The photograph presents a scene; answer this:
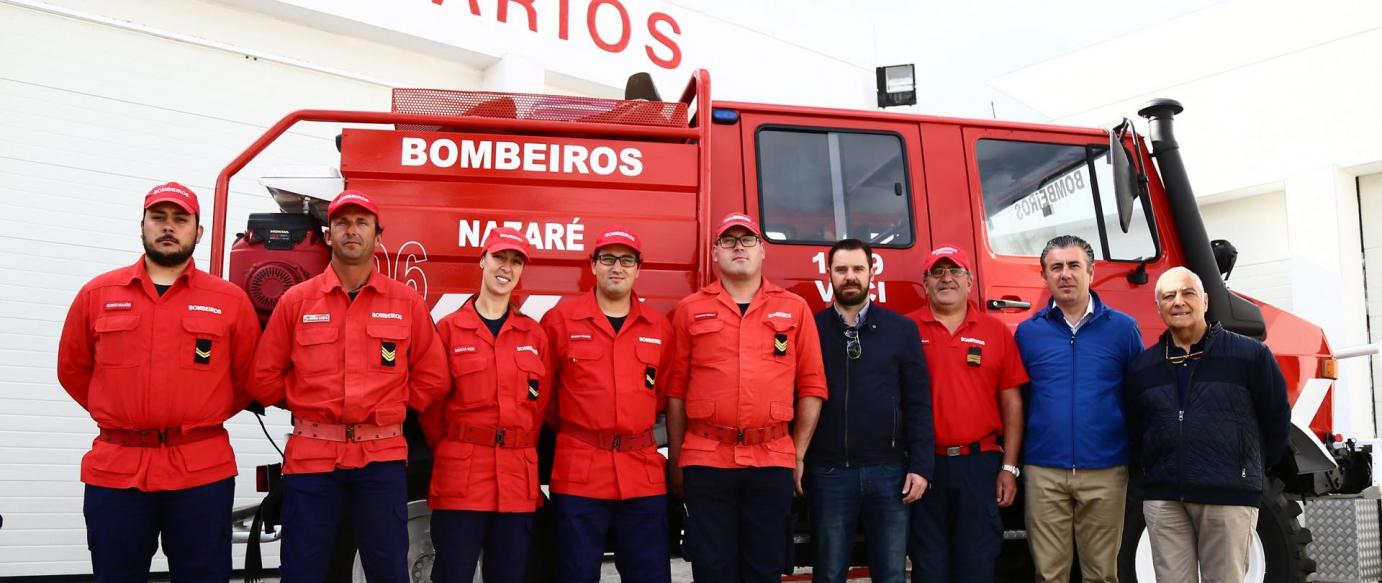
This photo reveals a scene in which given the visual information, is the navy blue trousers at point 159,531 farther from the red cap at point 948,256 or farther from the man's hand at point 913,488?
the red cap at point 948,256

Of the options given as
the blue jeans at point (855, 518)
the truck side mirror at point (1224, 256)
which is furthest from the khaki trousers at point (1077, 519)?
the truck side mirror at point (1224, 256)

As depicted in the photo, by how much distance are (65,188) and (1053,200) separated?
22.2 ft

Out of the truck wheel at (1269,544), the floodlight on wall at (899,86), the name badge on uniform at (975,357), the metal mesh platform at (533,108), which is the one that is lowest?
the truck wheel at (1269,544)

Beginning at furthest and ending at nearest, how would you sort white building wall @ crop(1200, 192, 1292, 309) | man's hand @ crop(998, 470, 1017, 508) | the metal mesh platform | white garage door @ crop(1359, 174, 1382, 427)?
white building wall @ crop(1200, 192, 1292, 309) → white garage door @ crop(1359, 174, 1382, 427) → the metal mesh platform → man's hand @ crop(998, 470, 1017, 508)

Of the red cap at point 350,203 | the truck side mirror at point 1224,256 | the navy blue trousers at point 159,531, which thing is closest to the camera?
the navy blue trousers at point 159,531

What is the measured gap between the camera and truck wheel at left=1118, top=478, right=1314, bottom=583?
414 cm

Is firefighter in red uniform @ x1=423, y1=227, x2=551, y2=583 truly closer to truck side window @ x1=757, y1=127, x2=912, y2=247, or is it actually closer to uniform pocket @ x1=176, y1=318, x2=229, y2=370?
uniform pocket @ x1=176, y1=318, x2=229, y2=370

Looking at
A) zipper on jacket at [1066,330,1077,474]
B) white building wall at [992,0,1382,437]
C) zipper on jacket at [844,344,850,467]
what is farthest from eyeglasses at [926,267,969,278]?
white building wall at [992,0,1382,437]

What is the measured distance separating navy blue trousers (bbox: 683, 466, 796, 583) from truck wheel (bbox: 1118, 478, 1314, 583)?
1.78 m

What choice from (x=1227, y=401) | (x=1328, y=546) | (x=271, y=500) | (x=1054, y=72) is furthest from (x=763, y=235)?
(x=1054, y=72)

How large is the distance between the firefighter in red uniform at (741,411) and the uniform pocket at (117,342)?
195 cm

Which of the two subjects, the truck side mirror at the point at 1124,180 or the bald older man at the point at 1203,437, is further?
the truck side mirror at the point at 1124,180

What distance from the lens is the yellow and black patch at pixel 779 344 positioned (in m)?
3.56

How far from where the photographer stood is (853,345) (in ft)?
12.3
